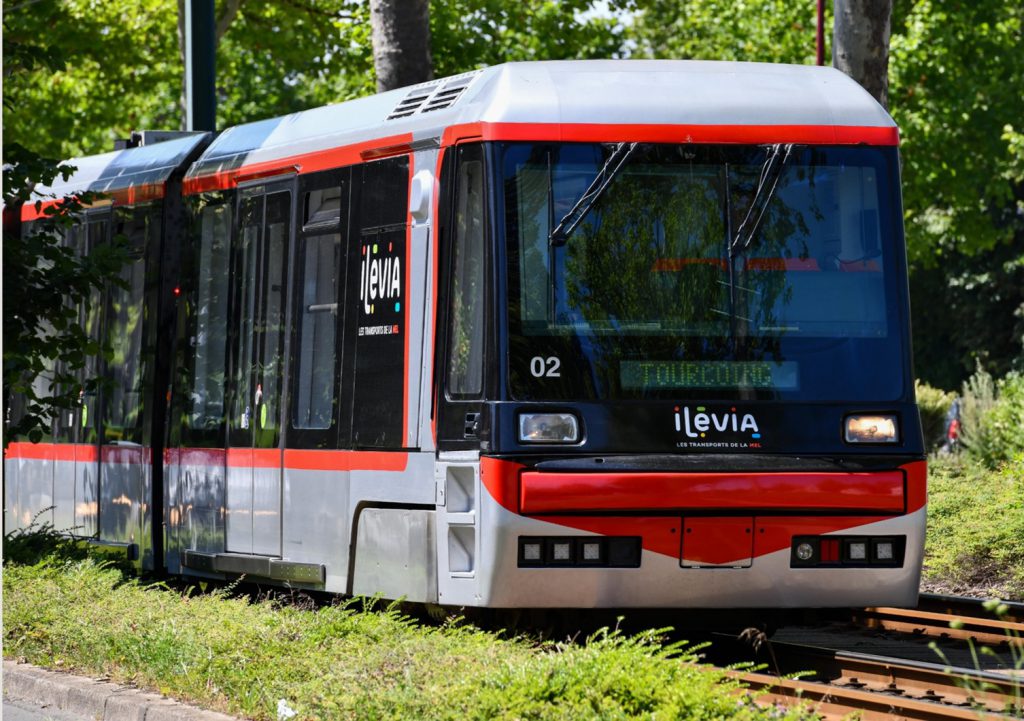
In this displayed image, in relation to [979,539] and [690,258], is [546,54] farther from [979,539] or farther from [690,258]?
[690,258]

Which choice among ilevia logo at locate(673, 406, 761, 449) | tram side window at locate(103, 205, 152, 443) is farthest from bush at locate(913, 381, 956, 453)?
ilevia logo at locate(673, 406, 761, 449)

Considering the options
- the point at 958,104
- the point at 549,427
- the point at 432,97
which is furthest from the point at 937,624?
the point at 958,104

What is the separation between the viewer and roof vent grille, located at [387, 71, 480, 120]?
10102mm

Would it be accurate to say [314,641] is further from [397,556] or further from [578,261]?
[578,261]

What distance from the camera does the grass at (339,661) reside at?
681 cm

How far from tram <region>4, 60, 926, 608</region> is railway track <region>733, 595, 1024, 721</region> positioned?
384 millimetres

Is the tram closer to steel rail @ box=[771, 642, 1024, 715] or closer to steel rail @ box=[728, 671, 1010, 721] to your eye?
steel rail @ box=[771, 642, 1024, 715]

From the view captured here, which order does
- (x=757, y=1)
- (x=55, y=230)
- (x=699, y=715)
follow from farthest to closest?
(x=757, y=1), (x=55, y=230), (x=699, y=715)

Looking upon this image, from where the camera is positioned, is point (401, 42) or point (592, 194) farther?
point (401, 42)


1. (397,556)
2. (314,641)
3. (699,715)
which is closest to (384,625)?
(314,641)

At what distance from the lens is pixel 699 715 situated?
21.5ft

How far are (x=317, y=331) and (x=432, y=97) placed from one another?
160cm

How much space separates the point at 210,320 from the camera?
12391 mm

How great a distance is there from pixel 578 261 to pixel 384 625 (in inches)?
80.8
